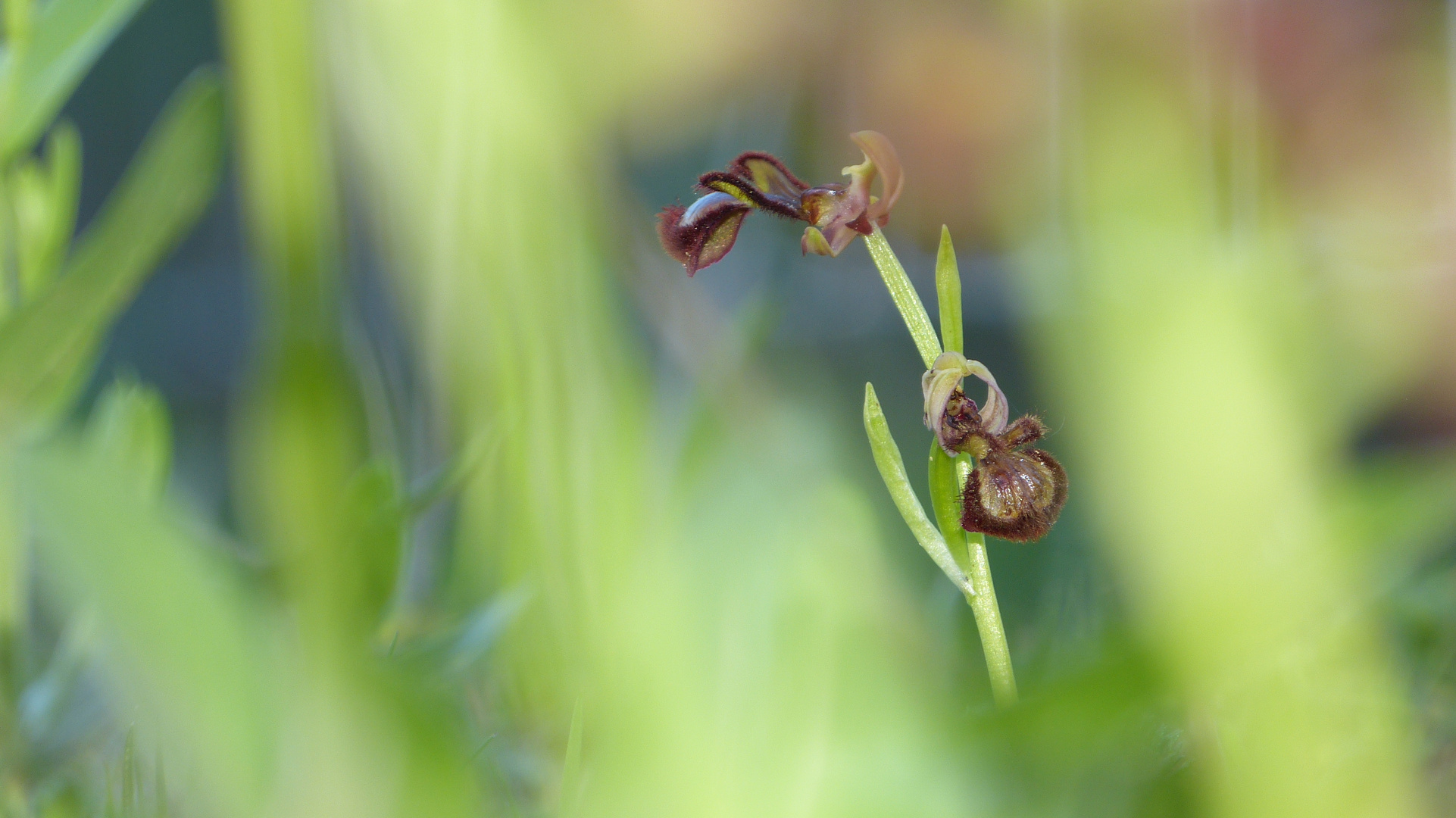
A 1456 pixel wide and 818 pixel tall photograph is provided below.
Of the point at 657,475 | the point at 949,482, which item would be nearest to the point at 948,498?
the point at 949,482

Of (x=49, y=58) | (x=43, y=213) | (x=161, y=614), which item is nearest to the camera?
(x=161, y=614)

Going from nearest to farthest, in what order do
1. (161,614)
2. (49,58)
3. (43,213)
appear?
(161,614), (49,58), (43,213)

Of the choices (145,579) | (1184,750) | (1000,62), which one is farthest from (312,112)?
(1000,62)

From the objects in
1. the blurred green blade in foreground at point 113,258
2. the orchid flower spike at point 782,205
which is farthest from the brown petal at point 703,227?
the blurred green blade in foreground at point 113,258

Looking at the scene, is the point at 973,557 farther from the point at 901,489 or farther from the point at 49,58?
the point at 49,58

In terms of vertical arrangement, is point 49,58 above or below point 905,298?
above

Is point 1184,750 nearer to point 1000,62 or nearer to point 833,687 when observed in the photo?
point 833,687
